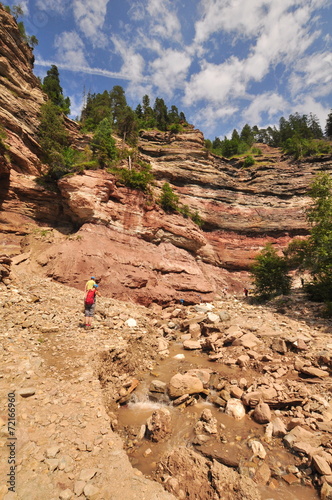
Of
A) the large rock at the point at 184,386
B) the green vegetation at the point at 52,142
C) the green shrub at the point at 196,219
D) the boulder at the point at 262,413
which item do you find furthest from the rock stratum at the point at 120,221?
the boulder at the point at 262,413

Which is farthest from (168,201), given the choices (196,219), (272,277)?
(272,277)

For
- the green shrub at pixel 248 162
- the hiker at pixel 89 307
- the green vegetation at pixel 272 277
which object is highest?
the green shrub at pixel 248 162

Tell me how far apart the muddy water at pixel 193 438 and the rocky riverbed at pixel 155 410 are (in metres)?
0.03

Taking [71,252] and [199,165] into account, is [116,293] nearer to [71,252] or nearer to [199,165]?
[71,252]

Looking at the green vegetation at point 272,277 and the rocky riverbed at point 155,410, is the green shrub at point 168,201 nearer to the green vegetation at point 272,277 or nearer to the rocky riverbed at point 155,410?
the green vegetation at point 272,277

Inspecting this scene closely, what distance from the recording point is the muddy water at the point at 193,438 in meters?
4.07

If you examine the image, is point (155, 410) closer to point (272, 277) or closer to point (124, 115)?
point (272, 277)

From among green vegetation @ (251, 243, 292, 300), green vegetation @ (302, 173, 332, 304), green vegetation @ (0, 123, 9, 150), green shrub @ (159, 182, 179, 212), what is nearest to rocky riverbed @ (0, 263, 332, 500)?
green vegetation @ (302, 173, 332, 304)

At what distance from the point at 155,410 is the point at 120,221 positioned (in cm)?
1652

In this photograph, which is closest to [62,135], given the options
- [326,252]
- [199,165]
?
[199,165]

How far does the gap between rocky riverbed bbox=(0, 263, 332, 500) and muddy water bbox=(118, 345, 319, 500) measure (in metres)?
0.03

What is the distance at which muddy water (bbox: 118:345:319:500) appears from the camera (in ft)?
13.4

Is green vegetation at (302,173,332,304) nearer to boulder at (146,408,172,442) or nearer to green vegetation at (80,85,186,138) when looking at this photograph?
boulder at (146,408,172,442)

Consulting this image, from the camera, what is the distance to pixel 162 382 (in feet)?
24.7
